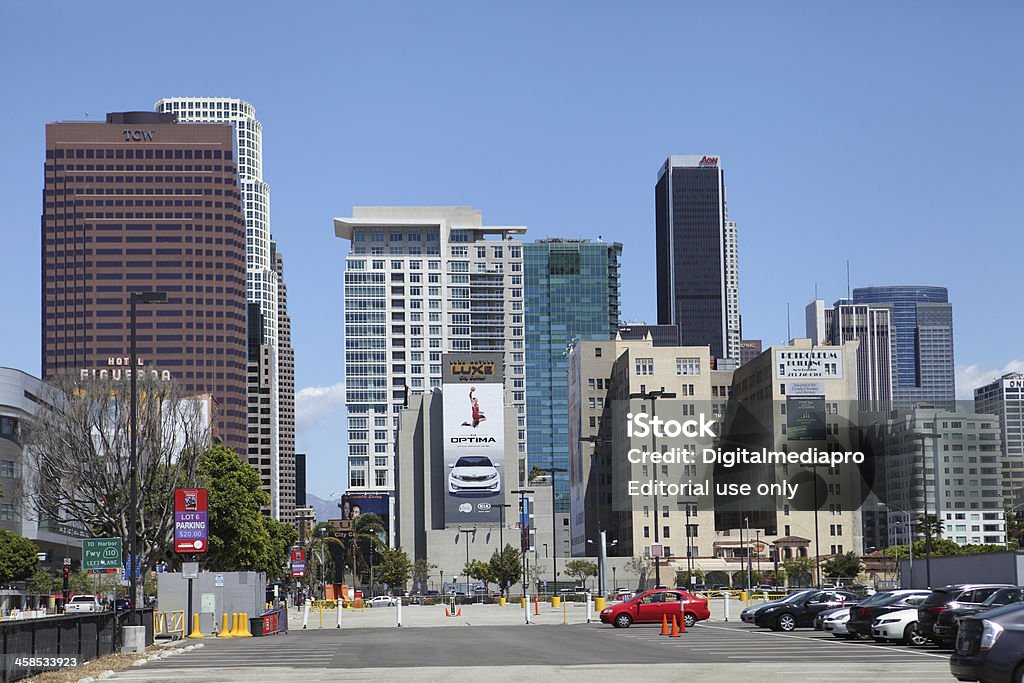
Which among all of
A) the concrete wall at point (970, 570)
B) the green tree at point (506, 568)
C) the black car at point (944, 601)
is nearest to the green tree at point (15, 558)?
the concrete wall at point (970, 570)

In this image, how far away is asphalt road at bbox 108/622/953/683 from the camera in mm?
28422

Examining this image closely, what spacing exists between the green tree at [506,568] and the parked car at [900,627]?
12390 centimetres

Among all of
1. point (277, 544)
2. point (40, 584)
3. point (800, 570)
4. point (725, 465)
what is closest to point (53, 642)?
point (40, 584)

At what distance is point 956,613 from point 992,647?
1584 centimetres

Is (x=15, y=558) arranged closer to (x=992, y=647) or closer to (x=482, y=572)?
(x=992, y=647)

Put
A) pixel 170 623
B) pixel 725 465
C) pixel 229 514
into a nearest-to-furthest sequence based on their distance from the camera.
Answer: pixel 170 623 < pixel 229 514 < pixel 725 465

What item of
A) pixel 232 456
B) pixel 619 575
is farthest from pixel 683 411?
pixel 232 456

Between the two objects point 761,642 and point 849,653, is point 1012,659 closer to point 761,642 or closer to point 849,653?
point 849,653

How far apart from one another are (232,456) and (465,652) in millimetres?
56581

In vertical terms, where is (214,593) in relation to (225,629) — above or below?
above

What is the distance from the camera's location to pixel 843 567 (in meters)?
165

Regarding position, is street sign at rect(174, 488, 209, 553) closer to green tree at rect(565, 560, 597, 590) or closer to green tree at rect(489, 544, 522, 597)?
green tree at rect(489, 544, 522, 597)

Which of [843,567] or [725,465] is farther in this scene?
[725,465]

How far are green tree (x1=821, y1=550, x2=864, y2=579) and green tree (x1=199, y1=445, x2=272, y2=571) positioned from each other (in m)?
91.7
